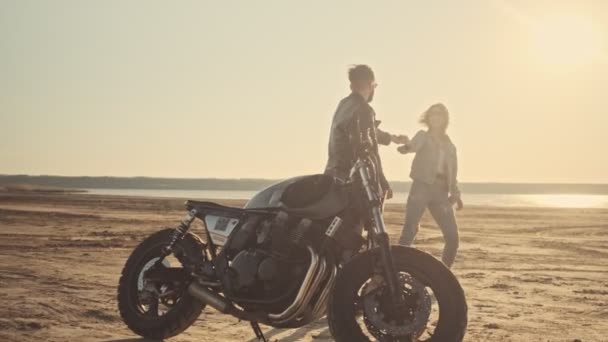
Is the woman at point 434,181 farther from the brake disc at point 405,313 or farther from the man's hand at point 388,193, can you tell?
the brake disc at point 405,313

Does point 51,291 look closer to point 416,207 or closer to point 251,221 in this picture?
point 251,221

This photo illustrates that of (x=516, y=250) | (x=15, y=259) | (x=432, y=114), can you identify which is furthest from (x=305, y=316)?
(x=516, y=250)

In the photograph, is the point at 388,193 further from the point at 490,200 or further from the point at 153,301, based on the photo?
the point at 490,200

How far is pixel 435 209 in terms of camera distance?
8.72 metres

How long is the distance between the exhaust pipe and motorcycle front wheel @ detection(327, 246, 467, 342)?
3.14ft

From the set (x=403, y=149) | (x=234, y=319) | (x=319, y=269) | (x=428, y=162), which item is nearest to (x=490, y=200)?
(x=428, y=162)

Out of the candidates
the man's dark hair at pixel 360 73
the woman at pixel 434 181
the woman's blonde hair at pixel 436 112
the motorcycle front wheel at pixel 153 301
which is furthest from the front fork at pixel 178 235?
the woman's blonde hair at pixel 436 112

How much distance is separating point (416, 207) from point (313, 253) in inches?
144

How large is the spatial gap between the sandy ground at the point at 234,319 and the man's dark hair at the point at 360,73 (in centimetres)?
224

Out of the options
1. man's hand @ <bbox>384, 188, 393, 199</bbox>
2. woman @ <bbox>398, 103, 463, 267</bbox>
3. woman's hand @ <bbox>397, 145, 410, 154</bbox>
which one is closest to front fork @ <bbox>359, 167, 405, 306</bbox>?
man's hand @ <bbox>384, 188, 393, 199</bbox>

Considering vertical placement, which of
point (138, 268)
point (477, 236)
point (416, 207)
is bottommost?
point (477, 236)

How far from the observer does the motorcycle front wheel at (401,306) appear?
192 inches

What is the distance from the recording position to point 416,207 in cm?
859

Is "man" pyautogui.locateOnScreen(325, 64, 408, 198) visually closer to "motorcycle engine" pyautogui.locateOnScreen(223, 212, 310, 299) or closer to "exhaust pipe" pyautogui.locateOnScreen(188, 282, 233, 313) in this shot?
"motorcycle engine" pyautogui.locateOnScreen(223, 212, 310, 299)
